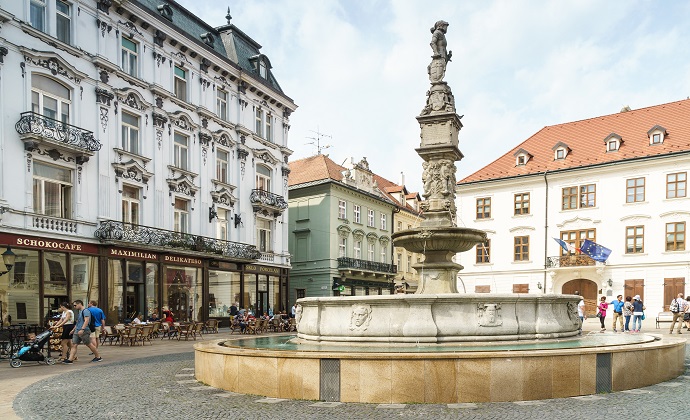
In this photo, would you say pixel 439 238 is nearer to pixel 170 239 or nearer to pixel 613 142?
pixel 170 239

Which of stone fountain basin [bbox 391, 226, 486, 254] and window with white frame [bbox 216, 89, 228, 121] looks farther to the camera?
window with white frame [bbox 216, 89, 228, 121]

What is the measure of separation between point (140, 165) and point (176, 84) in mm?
5197

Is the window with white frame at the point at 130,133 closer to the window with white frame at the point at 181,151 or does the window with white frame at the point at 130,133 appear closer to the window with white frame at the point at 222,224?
the window with white frame at the point at 181,151

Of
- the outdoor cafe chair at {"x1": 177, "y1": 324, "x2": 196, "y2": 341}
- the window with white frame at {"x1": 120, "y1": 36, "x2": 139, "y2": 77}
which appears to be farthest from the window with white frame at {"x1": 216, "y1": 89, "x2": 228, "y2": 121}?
the outdoor cafe chair at {"x1": 177, "y1": 324, "x2": 196, "y2": 341}

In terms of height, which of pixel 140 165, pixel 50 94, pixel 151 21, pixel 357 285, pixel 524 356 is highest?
pixel 151 21

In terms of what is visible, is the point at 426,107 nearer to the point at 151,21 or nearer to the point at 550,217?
the point at 151,21

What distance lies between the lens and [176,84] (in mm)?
30266

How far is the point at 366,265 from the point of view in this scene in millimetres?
47719

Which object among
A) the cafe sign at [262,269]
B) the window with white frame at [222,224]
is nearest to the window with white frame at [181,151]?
the window with white frame at [222,224]

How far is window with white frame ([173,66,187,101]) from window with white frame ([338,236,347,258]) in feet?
60.8

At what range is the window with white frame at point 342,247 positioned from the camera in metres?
45.5

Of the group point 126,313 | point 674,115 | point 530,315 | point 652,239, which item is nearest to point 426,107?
point 530,315

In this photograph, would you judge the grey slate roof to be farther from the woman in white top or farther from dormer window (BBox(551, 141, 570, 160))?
dormer window (BBox(551, 141, 570, 160))

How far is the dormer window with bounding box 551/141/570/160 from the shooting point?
43.0 meters
